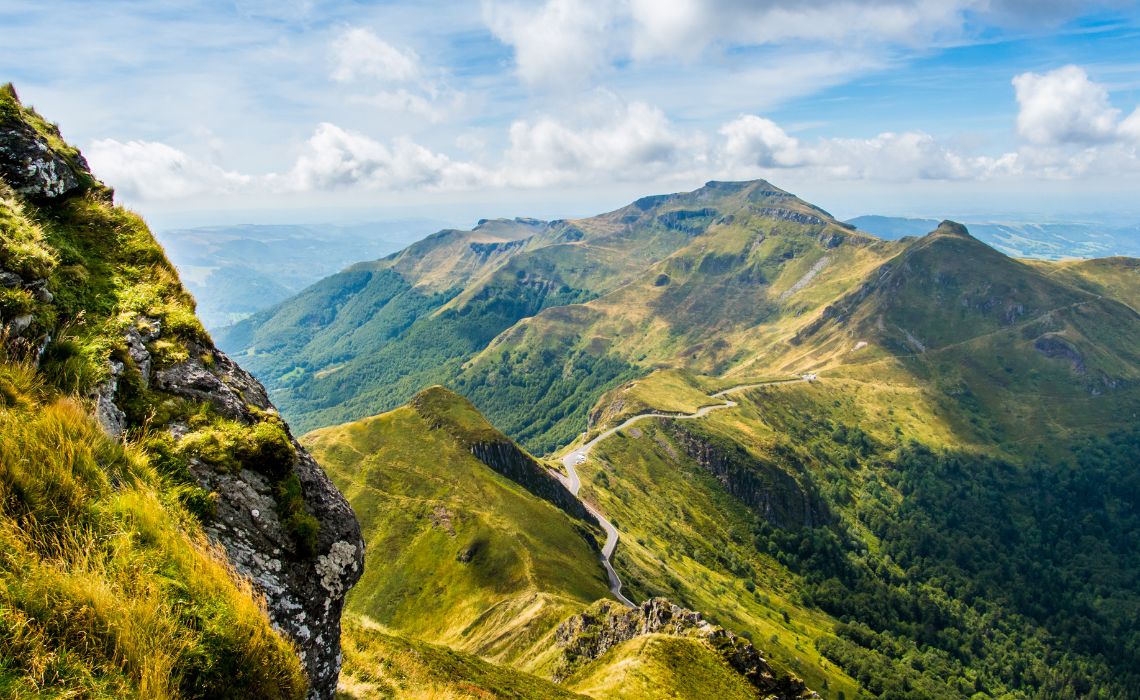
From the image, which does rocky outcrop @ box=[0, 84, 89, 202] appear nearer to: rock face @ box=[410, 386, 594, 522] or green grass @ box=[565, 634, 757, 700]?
green grass @ box=[565, 634, 757, 700]

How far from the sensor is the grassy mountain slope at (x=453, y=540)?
300 feet

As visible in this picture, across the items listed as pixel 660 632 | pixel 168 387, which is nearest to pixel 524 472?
pixel 660 632

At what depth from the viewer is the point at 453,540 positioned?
388ft

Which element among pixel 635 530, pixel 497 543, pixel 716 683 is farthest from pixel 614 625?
pixel 635 530

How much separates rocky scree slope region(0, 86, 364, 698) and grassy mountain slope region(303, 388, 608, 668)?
65295 mm

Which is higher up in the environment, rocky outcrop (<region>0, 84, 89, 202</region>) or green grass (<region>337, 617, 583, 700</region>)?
rocky outcrop (<region>0, 84, 89, 202</region>)

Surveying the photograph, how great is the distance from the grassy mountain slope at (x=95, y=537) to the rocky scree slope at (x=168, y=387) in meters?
0.07

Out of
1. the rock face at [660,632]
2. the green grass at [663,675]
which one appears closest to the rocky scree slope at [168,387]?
the green grass at [663,675]

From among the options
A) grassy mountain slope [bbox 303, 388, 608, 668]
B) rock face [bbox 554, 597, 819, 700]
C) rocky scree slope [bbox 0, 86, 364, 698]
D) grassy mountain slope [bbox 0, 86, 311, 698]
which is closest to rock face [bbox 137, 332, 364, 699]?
rocky scree slope [bbox 0, 86, 364, 698]

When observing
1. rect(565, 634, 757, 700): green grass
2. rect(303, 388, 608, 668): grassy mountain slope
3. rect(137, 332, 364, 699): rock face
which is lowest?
rect(303, 388, 608, 668): grassy mountain slope

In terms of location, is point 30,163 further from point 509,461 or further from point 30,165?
point 509,461

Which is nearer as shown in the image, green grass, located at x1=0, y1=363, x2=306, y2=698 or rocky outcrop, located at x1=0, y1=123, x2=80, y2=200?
green grass, located at x1=0, y1=363, x2=306, y2=698

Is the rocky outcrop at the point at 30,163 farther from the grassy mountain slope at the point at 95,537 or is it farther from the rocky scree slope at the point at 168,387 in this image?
the grassy mountain slope at the point at 95,537

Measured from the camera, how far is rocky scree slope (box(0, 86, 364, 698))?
11359mm
